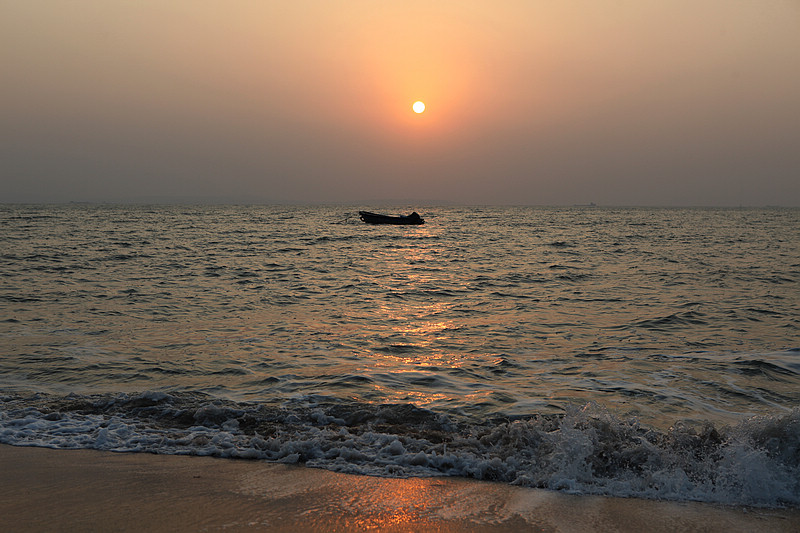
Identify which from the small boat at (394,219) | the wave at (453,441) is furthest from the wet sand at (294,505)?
the small boat at (394,219)

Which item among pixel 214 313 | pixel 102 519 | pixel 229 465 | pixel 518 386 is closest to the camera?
pixel 102 519

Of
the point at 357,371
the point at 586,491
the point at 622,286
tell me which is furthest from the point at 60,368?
the point at 622,286

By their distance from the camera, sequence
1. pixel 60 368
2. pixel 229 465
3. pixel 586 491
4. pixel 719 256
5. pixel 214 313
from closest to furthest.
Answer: pixel 586 491 < pixel 229 465 < pixel 60 368 < pixel 214 313 < pixel 719 256

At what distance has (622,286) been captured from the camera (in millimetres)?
19625

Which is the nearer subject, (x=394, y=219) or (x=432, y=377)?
(x=432, y=377)

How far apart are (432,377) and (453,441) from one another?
108 inches

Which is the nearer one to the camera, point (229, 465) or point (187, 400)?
point (229, 465)

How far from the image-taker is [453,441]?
6.29m

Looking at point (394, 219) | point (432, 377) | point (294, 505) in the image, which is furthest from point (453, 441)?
point (394, 219)

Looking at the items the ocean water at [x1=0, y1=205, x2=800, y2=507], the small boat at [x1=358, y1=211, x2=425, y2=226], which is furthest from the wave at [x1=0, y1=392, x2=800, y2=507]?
the small boat at [x1=358, y1=211, x2=425, y2=226]

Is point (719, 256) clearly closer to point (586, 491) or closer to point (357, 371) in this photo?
point (357, 371)

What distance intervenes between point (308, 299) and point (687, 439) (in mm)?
12177

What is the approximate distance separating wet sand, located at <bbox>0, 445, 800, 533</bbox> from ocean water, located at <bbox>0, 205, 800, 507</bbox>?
0.35 metres

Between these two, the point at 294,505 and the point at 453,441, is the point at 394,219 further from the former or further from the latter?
the point at 294,505
